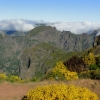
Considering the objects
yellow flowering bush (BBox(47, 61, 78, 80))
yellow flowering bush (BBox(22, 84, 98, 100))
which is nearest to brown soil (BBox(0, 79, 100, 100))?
yellow flowering bush (BBox(47, 61, 78, 80))

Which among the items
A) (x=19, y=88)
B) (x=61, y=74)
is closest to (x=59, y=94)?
(x=19, y=88)

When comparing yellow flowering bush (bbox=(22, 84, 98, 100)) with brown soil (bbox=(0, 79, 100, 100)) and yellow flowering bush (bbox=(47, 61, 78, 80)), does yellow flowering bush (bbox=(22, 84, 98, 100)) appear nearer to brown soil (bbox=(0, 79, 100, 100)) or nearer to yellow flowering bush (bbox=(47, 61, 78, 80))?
brown soil (bbox=(0, 79, 100, 100))

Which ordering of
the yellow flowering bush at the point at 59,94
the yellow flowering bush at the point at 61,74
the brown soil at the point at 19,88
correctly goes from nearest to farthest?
the yellow flowering bush at the point at 59,94
the brown soil at the point at 19,88
the yellow flowering bush at the point at 61,74

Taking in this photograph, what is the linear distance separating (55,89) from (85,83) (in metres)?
8.29

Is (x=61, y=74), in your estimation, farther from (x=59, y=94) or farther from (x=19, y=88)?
(x=59, y=94)

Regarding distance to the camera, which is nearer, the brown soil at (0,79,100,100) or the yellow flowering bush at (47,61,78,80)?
the brown soil at (0,79,100,100)

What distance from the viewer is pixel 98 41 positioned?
13238 cm

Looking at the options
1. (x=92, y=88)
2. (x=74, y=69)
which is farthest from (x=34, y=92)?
(x=74, y=69)

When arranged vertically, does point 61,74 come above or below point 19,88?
below

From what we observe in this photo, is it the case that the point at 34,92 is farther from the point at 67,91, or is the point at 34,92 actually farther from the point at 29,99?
the point at 67,91

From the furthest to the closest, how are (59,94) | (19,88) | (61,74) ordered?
(61,74)
(19,88)
(59,94)

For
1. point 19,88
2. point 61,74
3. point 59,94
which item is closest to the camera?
point 59,94

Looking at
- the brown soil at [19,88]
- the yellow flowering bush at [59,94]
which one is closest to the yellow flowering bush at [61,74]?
the brown soil at [19,88]

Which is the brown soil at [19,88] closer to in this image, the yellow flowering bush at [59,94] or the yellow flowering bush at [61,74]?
the yellow flowering bush at [61,74]
